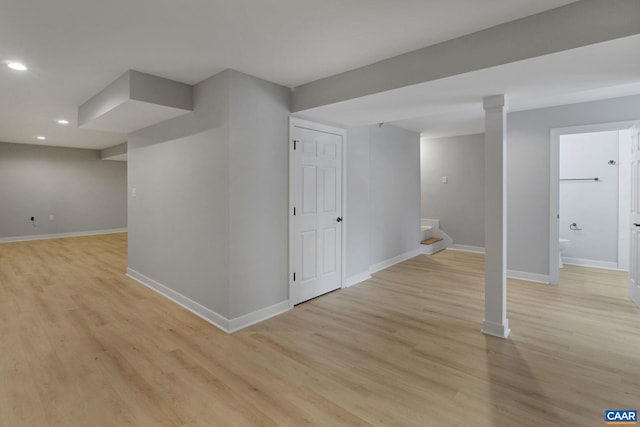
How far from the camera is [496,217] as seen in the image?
Result: 289 cm

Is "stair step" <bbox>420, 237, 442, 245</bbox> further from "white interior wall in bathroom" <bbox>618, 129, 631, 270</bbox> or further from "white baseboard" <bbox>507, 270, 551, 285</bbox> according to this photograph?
"white interior wall in bathroom" <bbox>618, 129, 631, 270</bbox>

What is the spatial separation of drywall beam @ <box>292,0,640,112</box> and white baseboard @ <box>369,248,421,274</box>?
9.62ft

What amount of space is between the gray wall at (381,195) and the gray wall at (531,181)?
5.66 ft

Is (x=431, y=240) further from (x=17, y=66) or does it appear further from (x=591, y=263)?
(x=17, y=66)

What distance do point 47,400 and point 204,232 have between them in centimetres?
172

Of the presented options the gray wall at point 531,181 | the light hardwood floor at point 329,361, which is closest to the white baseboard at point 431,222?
the gray wall at point 531,181

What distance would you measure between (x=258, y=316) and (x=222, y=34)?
2532 mm

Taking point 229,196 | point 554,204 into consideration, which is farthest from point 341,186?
point 554,204

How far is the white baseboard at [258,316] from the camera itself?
3.06m

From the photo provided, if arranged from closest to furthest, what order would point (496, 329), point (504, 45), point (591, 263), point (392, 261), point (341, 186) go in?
point (504, 45)
point (496, 329)
point (341, 186)
point (591, 263)
point (392, 261)

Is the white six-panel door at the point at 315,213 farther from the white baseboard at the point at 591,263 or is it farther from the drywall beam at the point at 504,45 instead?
the white baseboard at the point at 591,263

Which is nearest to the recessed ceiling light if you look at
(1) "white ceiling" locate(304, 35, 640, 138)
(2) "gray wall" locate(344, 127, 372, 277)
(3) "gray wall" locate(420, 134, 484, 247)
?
(1) "white ceiling" locate(304, 35, 640, 138)

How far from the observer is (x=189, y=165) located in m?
3.54

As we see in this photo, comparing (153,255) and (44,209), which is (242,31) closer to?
(153,255)
